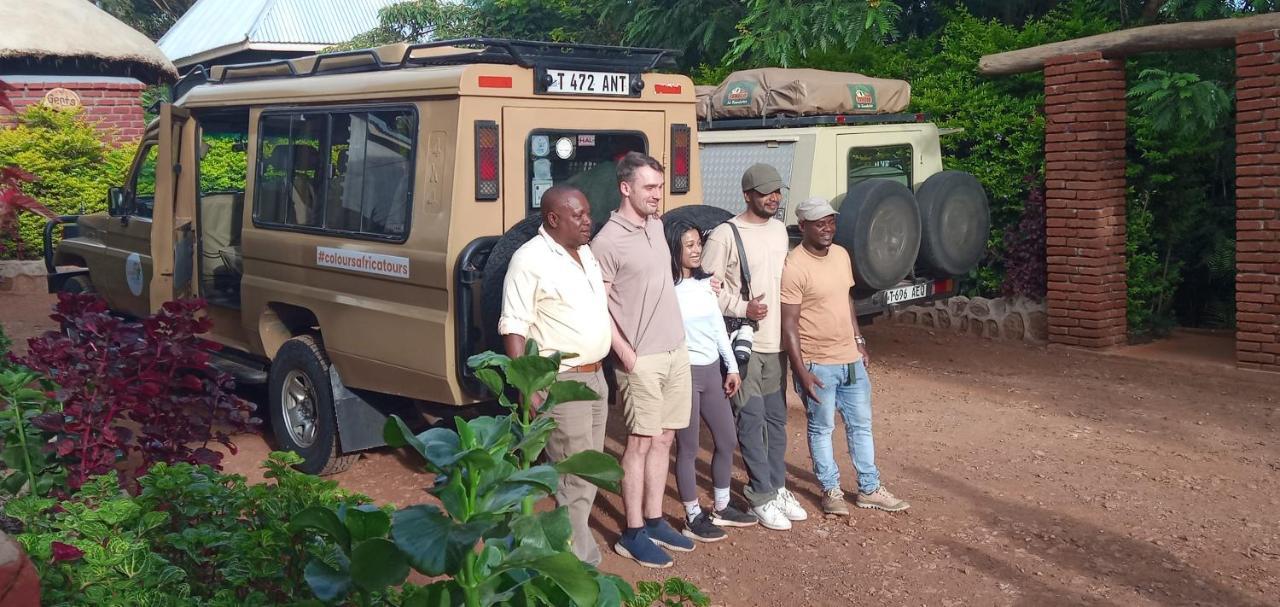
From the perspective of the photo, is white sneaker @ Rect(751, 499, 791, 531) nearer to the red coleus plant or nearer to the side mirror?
the red coleus plant

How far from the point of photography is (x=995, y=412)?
830 cm

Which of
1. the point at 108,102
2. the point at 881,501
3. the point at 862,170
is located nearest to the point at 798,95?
the point at 862,170

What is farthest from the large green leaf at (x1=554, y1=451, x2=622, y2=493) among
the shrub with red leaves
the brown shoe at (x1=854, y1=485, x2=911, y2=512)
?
→ the shrub with red leaves

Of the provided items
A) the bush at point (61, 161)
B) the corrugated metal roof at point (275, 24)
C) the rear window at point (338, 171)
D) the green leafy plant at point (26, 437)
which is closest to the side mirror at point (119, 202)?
the rear window at point (338, 171)

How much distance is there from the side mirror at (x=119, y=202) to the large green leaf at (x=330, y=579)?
6771 mm

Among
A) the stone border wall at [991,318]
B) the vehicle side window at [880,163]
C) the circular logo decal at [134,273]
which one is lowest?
the stone border wall at [991,318]

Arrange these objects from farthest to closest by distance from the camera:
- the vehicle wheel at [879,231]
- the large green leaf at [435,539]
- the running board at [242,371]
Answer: the vehicle wheel at [879,231] < the running board at [242,371] < the large green leaf at [435,539]

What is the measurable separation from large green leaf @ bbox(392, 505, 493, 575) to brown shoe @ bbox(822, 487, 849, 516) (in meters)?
4.14

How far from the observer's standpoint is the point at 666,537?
5723 mm

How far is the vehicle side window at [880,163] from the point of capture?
29.9ft

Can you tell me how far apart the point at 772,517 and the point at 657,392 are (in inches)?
41.8

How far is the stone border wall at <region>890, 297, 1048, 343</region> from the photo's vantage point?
10.9m

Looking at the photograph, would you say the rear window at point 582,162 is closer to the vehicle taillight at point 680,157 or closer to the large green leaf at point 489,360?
the vehicle taillight at point 680,157

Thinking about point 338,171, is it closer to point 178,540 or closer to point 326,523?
point 178,540
